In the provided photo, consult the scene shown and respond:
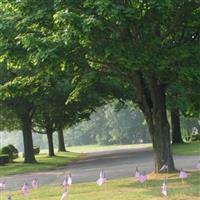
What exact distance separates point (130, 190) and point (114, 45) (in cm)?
419

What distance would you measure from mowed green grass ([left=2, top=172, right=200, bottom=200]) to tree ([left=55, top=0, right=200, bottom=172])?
225 cm

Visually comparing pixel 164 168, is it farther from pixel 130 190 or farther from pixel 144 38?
pixel 144 38

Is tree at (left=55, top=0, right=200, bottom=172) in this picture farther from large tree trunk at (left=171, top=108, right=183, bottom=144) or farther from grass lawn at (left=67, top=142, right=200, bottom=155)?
large tree trunk at (left=171, top=108, right=183, bottom=144)

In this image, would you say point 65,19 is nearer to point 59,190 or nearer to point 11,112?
point 59,190

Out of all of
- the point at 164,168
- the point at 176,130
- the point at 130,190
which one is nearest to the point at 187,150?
the point at 176,130

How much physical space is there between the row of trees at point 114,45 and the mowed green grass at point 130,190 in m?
2.26

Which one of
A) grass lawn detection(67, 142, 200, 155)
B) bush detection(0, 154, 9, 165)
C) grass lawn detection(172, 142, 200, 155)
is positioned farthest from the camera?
bush detection(0, 154, 9, 165)

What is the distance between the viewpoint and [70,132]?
14512cm

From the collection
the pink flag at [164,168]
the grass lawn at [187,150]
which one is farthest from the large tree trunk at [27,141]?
the pink flag at [164,168]

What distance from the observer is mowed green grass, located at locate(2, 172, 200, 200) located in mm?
13844

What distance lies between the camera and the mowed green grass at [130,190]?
13.8 m

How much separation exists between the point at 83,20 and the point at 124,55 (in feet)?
5.35

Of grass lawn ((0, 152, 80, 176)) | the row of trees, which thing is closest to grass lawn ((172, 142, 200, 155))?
grass lawn ((0, 152, 80, 176))

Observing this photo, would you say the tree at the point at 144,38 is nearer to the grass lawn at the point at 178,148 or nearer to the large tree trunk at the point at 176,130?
the grass lawn at the point at 178,148
